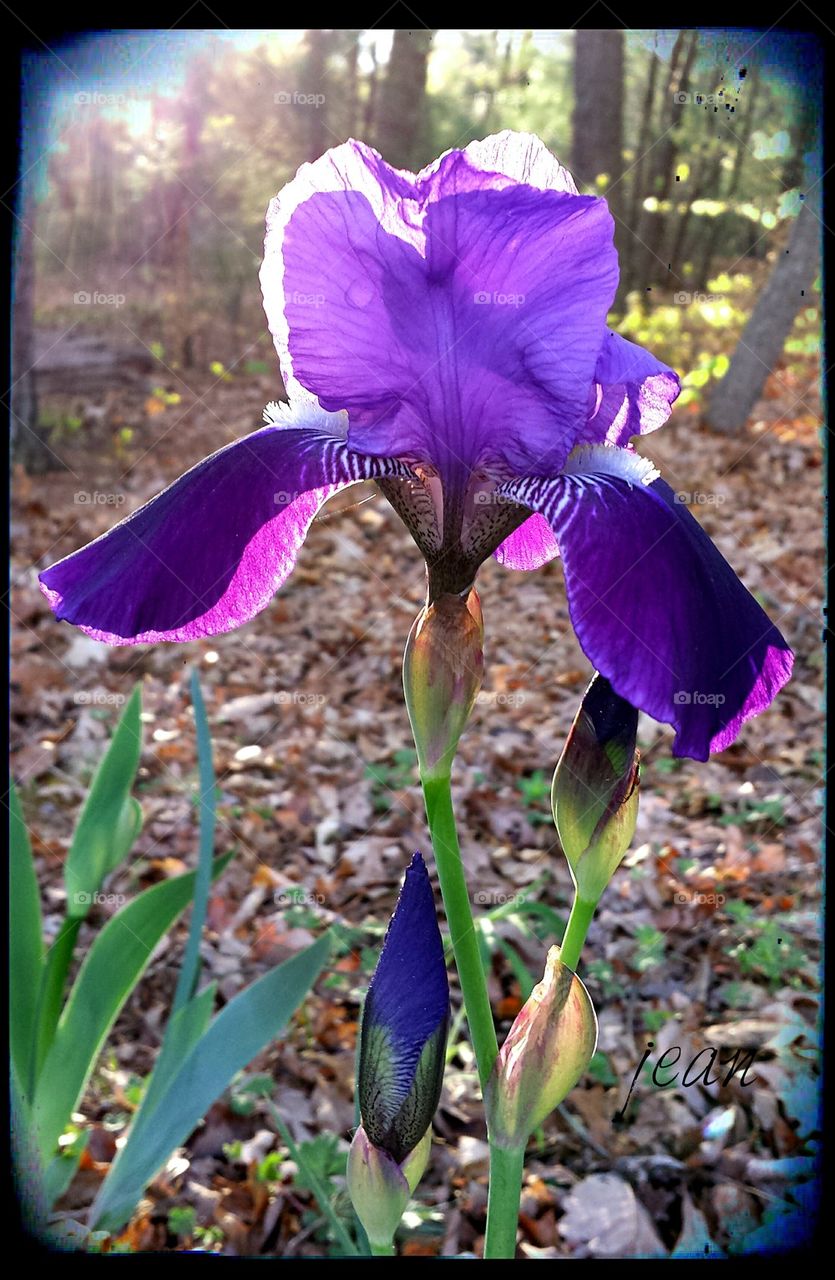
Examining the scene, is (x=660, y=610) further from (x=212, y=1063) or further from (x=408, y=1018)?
(x=212, y=1063)

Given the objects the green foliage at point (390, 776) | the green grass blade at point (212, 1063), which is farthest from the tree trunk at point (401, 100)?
the green grass blade at point (212, 1063)

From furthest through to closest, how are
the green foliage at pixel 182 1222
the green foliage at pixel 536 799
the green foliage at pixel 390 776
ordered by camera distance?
A: the green foliage at pixel 390 776 → the green foliage at pixel 536 799 → the green foliage at pixel 182 1222

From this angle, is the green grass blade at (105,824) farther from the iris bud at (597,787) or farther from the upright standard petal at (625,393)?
the upright standard petal at (625,393)

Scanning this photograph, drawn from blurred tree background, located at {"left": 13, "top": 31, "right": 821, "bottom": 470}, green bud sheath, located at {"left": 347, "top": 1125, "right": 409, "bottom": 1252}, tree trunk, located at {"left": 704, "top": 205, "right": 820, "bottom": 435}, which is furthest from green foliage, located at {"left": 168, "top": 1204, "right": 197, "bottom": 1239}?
tree trunk, located at {"left": 704, "top": 205, "right": 820, "bottom": 435}

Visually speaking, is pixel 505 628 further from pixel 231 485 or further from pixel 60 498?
pixel 231 485

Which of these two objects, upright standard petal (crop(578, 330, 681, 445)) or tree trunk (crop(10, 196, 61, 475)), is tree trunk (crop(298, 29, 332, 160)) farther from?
upright standard petal (crop(578, 330, 681, 445))

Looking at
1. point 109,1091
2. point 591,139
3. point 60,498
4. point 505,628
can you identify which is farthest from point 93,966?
point 591,139

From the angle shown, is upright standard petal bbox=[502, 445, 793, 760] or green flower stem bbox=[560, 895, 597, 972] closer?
upright standard petal bbox=[502, 445, 793, 760]
